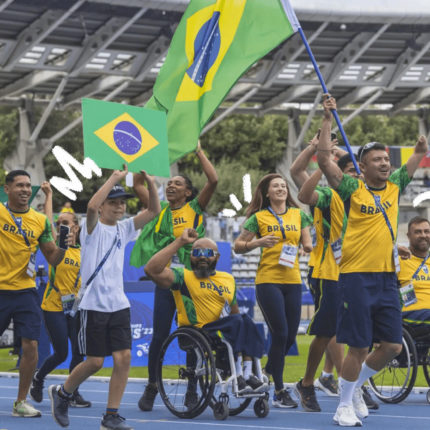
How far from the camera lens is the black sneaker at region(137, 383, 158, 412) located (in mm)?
8375

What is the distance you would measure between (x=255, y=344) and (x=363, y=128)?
57.1 metres

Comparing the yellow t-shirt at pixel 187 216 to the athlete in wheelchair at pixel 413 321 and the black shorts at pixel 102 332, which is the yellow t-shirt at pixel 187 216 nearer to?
the black shorts at pixel 102 332

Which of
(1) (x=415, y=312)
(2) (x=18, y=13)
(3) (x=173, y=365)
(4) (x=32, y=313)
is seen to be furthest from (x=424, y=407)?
(2) (x=18, y=13)

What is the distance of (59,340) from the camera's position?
920cm

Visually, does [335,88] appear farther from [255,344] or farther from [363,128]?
[255,344]

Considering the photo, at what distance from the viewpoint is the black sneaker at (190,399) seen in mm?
7840

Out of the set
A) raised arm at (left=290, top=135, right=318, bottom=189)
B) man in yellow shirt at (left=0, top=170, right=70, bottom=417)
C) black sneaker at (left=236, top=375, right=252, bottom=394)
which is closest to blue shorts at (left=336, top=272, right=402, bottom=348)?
black sneaker at (left=236, top=375, right=252, bottom=394)

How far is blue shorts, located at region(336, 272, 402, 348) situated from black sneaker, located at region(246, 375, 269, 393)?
36.2 inches

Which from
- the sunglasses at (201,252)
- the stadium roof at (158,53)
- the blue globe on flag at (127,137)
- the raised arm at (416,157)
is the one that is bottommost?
the sunglasses at (201,252)

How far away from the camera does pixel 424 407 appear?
340 inches

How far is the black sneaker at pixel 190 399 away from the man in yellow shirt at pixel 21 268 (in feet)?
3.88

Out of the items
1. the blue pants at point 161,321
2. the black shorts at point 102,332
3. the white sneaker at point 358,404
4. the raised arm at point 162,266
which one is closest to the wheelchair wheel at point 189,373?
the blue pants at point 161,321

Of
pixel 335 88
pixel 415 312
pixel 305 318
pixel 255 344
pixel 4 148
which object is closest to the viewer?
pixel 255 344

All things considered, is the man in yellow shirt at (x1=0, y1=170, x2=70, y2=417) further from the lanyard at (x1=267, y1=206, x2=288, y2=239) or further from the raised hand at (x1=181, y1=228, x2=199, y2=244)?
Answer: the lanyard at (x1=267, y1=206, x2=288, y2=239)
